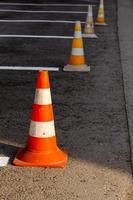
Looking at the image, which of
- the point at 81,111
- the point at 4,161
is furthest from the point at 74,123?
the point at 4,161

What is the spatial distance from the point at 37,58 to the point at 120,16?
833 cm

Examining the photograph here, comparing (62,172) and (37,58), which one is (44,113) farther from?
(37,58)

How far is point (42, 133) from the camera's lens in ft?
17.1

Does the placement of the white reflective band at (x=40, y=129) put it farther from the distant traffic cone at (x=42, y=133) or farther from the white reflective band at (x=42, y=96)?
the white reflective band at (x=42, y=96)

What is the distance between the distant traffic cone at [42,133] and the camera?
203 inches

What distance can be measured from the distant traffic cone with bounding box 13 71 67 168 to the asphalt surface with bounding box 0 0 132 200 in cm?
15

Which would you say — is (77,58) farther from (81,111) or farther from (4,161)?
(4,161)

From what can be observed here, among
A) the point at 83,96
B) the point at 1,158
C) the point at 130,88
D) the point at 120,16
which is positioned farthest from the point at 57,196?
the point at 120,16

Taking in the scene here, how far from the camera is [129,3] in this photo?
22.8 meters

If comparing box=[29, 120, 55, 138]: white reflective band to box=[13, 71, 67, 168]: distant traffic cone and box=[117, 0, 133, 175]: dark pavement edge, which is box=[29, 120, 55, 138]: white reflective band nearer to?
box=[13, 71, 67, 168]: distant traffic cone

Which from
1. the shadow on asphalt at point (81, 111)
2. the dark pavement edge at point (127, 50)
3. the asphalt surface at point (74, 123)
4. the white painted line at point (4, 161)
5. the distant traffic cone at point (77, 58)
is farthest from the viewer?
the distant traffic cone at point (77, 58)

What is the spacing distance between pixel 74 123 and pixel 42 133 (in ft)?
4.28

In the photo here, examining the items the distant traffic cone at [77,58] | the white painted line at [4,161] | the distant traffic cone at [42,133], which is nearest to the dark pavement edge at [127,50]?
the distant traffic cone at [77,58]

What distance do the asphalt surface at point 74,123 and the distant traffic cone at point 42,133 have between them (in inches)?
5.8
